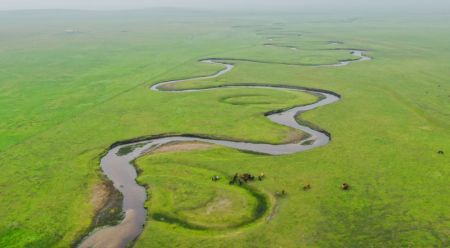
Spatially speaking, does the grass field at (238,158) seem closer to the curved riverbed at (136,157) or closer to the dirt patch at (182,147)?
the curved riverbed at (136,157)

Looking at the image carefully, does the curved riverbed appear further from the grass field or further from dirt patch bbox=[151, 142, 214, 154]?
dirt patch bbox=[151, 142, 214, 154]

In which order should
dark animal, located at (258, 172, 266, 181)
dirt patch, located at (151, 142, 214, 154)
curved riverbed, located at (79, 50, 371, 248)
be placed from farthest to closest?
dirt patch, located at (151, 142, 214, 154)
dark animal, located at (258, 172, 266, 181)
curved riverbed, located at (79, 50, 371, 248)

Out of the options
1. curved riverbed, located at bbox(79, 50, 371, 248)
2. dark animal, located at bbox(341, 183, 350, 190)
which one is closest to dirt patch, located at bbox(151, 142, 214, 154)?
curved riverbed, located at bbox(79, 50, 371, 248)

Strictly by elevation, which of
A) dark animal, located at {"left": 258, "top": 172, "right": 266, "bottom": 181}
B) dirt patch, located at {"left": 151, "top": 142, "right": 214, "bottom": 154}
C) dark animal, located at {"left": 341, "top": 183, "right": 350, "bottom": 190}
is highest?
dark animal, located at {"left": 341, "top": 183, "right": 350, "bottom": 190}

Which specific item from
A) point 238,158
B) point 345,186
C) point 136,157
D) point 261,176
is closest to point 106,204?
point 136,157

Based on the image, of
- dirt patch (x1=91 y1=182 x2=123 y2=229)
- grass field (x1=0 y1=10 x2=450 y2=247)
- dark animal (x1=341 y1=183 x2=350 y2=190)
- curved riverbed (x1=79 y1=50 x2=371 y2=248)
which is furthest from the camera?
dark animal (x1=341 y1=183 x2=350 y2=190)

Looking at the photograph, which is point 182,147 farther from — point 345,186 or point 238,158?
point 345,186
